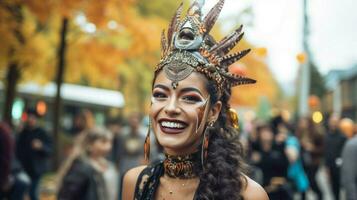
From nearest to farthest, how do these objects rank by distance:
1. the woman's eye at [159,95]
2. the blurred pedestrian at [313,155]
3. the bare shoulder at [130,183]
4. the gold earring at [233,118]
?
1. the woman's eye at [159,95]
2. the gold earring at [233,118]
3. the bare shoulder at [130,183]
4. the blurred pedestrian at [313,155]

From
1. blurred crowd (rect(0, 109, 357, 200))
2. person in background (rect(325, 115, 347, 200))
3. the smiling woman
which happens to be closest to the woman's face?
the smiling woman

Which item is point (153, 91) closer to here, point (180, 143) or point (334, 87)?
point (180, 143)

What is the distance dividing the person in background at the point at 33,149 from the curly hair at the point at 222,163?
858cm

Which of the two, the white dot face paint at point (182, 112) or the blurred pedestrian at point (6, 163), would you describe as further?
the blurred pedestrian at point (6, 163)

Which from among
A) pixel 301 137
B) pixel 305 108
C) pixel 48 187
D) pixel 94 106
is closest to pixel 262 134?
pixel 301 137

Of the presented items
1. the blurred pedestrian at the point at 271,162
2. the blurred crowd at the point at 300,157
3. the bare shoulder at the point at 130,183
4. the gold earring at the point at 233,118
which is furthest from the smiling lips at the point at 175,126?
the blurred pedestrian at the point at 271,162

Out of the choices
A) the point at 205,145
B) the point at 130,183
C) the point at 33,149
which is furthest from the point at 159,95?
the point at 33,149

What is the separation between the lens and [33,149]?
1159 centimetres

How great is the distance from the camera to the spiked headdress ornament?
329 centimetres

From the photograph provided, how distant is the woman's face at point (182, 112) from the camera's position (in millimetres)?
3234

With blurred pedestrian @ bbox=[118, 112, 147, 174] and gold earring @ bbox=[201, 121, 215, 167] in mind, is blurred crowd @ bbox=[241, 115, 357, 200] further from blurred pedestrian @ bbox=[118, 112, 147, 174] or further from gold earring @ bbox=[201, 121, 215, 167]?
gold earring @ bbox=[201, 121, 215, 167]

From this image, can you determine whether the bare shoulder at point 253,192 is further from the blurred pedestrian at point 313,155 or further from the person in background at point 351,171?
the blurred pedestrian at point 313,155

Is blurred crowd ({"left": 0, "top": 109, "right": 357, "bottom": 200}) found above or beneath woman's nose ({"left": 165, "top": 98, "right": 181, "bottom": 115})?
beneath

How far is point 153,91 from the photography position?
337 centimetres
